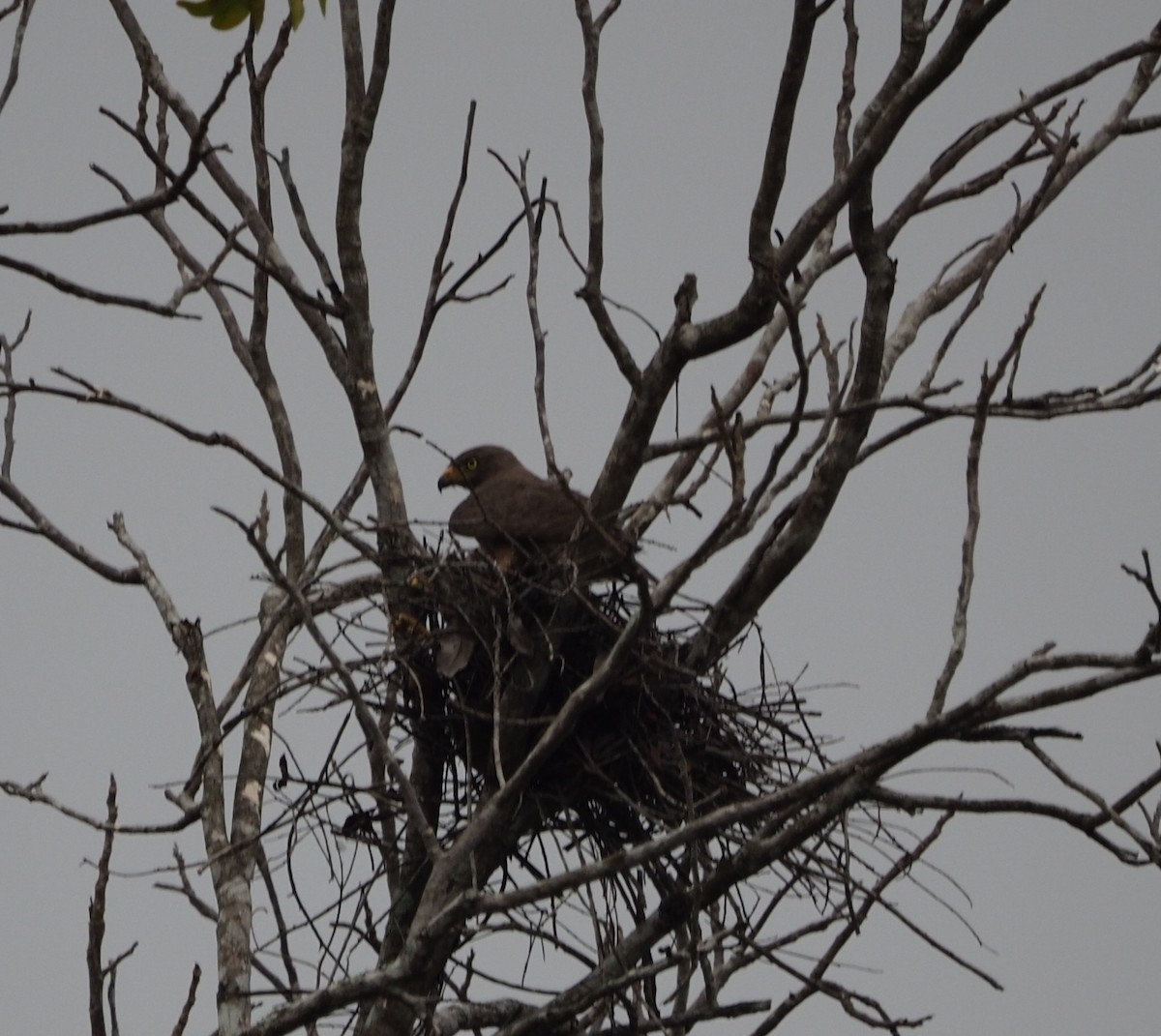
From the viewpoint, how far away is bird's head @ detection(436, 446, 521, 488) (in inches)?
282

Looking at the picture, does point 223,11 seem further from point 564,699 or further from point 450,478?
point 450,478

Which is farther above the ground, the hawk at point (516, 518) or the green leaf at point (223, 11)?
the hawk at point (516, 518)

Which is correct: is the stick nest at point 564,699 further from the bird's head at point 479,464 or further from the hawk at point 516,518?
the bird's head at point 479,464

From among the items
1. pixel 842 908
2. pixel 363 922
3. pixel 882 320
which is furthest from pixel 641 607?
pixel 363 922

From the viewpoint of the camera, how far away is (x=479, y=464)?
724cm

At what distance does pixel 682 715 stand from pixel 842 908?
787mm

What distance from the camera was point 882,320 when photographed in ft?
15.0

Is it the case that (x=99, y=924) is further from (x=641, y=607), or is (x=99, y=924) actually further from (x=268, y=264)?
(x=268, y=264)

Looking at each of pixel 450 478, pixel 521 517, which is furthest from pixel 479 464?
pixel 521 517

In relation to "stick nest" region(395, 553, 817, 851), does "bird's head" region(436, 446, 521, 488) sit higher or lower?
higher

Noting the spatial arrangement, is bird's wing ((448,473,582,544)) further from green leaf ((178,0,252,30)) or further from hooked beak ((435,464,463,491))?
green leaf ((178,0,252,30))

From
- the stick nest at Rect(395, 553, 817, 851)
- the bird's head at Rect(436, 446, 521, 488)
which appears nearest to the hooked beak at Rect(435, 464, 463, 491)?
the bird's head at Rect(436, 446, 521, 488)

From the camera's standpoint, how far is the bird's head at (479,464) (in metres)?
7.17

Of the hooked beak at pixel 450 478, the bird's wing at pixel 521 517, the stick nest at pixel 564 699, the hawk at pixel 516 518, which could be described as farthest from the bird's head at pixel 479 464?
the stick nest at pixel 564 699
